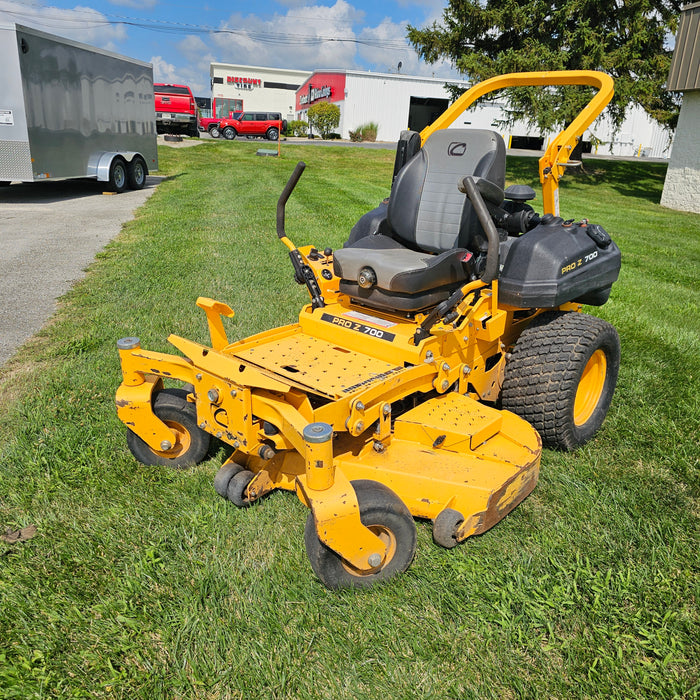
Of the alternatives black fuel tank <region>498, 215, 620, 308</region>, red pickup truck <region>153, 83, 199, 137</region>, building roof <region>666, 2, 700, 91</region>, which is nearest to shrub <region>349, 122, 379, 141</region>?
red pickup truck <region>153, 83, 199, 137</region>

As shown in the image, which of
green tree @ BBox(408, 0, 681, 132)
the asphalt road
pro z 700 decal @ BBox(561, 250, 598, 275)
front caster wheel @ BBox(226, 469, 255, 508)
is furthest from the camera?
green tree @ BBox(408, 0, 681, 132)

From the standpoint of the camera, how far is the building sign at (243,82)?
57844mm

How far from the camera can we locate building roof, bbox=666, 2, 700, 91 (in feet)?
47.1

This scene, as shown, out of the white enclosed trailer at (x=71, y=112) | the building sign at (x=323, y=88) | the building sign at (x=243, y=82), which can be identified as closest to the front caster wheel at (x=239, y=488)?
the white enclosed trailer at (x=71, y=112)

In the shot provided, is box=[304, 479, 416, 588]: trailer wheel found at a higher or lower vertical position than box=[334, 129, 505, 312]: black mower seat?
lower

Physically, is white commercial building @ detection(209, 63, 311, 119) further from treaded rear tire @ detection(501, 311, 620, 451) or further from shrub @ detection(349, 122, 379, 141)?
treaded rear tire @ detection(501, 311, 620, 451)

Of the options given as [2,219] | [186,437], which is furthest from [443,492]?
[2,219]

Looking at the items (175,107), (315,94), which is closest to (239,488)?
(175,107)

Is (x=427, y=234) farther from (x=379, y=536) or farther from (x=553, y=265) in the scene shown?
(x=379, y=536)

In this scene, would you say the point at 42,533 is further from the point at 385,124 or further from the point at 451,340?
the point at 385,124

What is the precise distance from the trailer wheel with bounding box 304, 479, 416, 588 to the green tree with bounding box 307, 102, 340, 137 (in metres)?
39.2

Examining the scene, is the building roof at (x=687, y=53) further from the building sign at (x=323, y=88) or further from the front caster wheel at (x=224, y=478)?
the building sign at (x=323, y=88)

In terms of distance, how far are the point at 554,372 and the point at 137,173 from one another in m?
13.8

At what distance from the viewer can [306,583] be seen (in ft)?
8.18
